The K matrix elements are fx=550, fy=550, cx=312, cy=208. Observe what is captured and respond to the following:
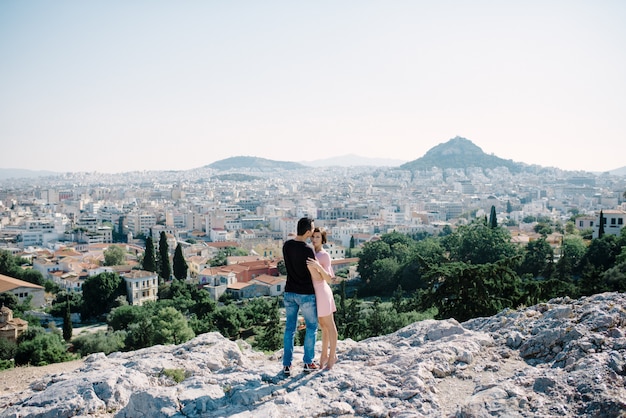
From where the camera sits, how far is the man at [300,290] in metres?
4.16

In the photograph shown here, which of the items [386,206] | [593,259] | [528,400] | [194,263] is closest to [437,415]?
[528,400]

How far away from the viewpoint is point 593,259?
2744cm

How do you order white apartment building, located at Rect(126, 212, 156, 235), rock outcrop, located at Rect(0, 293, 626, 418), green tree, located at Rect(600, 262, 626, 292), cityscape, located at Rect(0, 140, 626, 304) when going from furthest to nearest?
1. white apartment building, located at Rect(126, 212, 156, 235)
2. cityscape, located at Rect(0, 140, 626, 304)
3. green tree, located at Rect(600, 262, 626, 292)
4. rock outcrop, located at Rect(0, 293, 626, 418)

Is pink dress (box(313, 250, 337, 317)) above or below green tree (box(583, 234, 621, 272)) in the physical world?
above

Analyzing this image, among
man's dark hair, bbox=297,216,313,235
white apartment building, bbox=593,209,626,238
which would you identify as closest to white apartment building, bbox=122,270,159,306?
man's dark hair, bbox=297,216,313,235

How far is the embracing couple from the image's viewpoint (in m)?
4.16

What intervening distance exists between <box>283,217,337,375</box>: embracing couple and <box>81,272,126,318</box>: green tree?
24.9 meters

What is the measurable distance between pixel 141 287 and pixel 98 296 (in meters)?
2.18

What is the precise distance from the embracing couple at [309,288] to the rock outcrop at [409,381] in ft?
0.84

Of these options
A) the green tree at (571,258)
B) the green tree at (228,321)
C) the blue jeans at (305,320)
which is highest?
the blue jeans at (305,320)

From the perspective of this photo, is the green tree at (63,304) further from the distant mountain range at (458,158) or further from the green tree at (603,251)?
the distant mountain range at (458,158)

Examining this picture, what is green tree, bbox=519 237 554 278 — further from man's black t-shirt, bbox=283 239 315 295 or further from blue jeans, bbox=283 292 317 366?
man's black t-shirt, bbox=283 239 315 295

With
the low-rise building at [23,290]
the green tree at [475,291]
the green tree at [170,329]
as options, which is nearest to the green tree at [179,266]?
the low-rise building at [23,290]

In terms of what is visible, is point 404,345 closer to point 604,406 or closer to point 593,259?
point 604,406
